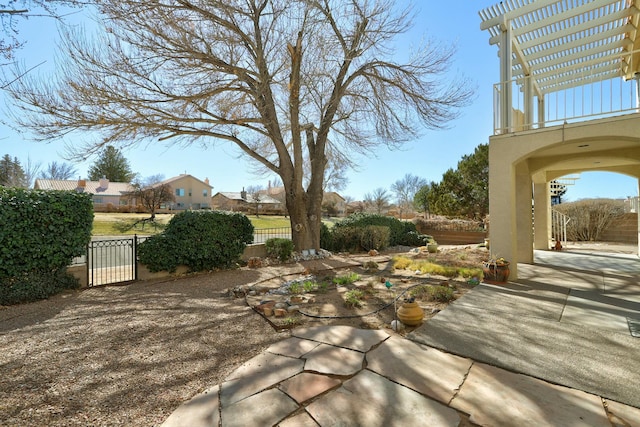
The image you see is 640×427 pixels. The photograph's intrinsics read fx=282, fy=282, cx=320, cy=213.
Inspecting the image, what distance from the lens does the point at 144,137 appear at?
26.3 ft

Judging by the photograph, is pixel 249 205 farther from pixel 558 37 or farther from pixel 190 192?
pixel 558 37

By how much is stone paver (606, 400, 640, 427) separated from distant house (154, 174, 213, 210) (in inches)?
1721

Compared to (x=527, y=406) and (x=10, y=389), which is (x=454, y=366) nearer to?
(x=527, y=406)

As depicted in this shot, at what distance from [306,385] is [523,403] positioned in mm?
1652

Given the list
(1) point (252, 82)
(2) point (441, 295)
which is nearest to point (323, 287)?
(2) point (441, 295)

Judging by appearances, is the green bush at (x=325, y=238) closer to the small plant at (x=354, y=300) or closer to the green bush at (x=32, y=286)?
the small plant at (x=354, y=300)

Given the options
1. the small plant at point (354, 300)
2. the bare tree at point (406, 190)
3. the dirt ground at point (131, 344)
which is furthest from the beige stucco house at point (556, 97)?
the bare tree at point (406, 190)

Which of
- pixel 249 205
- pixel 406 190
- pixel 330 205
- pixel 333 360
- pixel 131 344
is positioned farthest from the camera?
pixel 406 190

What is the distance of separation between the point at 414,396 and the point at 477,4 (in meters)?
7.61

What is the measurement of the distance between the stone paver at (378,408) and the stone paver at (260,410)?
0.20m

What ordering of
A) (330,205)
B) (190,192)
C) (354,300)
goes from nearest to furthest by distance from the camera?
(354,300) → (330,205) → (190,192)

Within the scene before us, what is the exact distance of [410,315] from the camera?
11.6 feet

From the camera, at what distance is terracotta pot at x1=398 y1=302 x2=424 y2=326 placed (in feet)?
11.7

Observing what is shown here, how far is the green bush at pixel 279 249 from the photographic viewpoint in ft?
29.9
